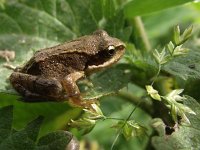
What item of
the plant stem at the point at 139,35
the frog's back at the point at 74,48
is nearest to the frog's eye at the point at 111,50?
the frog's back at the point at 74,48

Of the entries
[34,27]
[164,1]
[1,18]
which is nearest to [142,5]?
[164,1]

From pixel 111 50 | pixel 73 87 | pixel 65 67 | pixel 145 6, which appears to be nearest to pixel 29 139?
pixel 73 87

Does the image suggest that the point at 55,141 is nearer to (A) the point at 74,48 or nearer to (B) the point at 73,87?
(B) the point at 73,87

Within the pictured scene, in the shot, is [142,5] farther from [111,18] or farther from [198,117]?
[198,117]

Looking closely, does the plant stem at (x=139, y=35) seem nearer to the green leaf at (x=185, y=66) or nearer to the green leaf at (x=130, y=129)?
the green leaf at (x=185, y=66)

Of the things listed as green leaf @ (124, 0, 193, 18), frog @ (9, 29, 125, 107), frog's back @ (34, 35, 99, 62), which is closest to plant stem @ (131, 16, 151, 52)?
green leaf @ (124, 0, 193, 18)

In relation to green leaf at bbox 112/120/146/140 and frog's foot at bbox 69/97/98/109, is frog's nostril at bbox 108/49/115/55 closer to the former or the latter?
frog's foot at bbox 69/97/98/109
